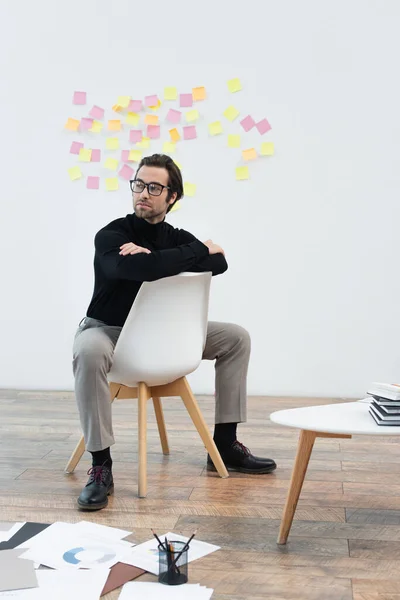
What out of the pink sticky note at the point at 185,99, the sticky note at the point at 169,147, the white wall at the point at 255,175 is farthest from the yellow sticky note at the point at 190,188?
the pink sticky note at the point at 185,99

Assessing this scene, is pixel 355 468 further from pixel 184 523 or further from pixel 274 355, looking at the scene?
pixel 274 355

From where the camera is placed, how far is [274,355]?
13.5ft

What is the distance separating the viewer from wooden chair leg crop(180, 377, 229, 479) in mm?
2629

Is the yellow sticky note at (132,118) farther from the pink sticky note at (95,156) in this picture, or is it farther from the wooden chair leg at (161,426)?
the wooden chair leg at (161,426)

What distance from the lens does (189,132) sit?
13.4 feet

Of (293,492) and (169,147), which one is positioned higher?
(169,147)

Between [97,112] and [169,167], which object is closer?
[169,167]

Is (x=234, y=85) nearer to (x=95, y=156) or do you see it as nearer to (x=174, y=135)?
(x=174, y=135)

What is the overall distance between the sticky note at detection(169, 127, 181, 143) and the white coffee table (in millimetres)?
2323

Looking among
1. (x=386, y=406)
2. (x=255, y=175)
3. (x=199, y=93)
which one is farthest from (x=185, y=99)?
(x=386, y=406)

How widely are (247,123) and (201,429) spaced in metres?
1.95

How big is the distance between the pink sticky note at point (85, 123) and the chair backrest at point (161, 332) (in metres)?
1.89

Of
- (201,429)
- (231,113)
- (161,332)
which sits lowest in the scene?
(201,429)

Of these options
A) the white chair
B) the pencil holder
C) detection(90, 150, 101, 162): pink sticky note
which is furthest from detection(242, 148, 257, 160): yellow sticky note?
the pencil holder
